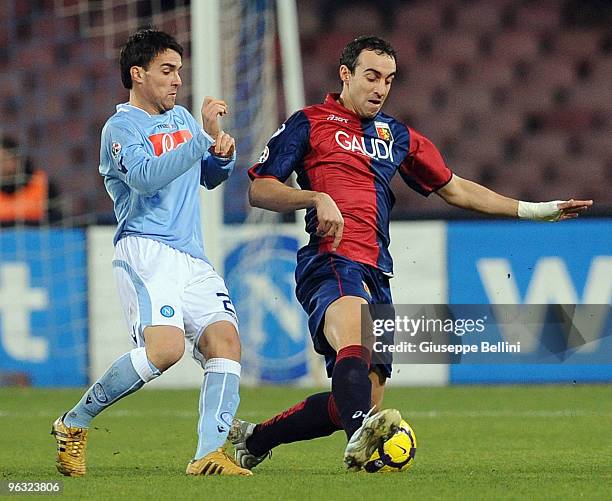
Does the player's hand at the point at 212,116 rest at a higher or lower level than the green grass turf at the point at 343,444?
higher

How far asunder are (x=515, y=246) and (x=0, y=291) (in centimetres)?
334

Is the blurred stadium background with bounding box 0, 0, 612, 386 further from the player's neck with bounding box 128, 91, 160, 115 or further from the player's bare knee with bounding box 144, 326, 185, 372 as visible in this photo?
the player's bare knee with bounding box 144, 326, 185, 372

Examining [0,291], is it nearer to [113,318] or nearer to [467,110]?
[113,318]

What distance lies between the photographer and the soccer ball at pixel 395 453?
4301 mm

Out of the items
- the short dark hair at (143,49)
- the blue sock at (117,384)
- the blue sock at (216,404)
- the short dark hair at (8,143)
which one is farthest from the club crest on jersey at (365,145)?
the short dark hair at (8,143)

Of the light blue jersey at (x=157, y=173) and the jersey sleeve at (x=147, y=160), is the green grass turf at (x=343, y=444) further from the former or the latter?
the jersey sleeve at (x=147, y=160)

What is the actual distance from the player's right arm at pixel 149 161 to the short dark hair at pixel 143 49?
30 cm

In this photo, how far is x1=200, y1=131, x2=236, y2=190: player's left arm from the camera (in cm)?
457

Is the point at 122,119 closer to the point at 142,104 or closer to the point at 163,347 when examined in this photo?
the point at 142,104

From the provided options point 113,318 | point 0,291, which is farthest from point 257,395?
Result: point 0,291

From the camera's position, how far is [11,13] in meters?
12.6

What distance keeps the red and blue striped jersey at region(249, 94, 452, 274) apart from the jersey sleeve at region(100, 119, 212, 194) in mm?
409

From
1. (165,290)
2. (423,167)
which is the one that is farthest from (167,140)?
(423,167)
